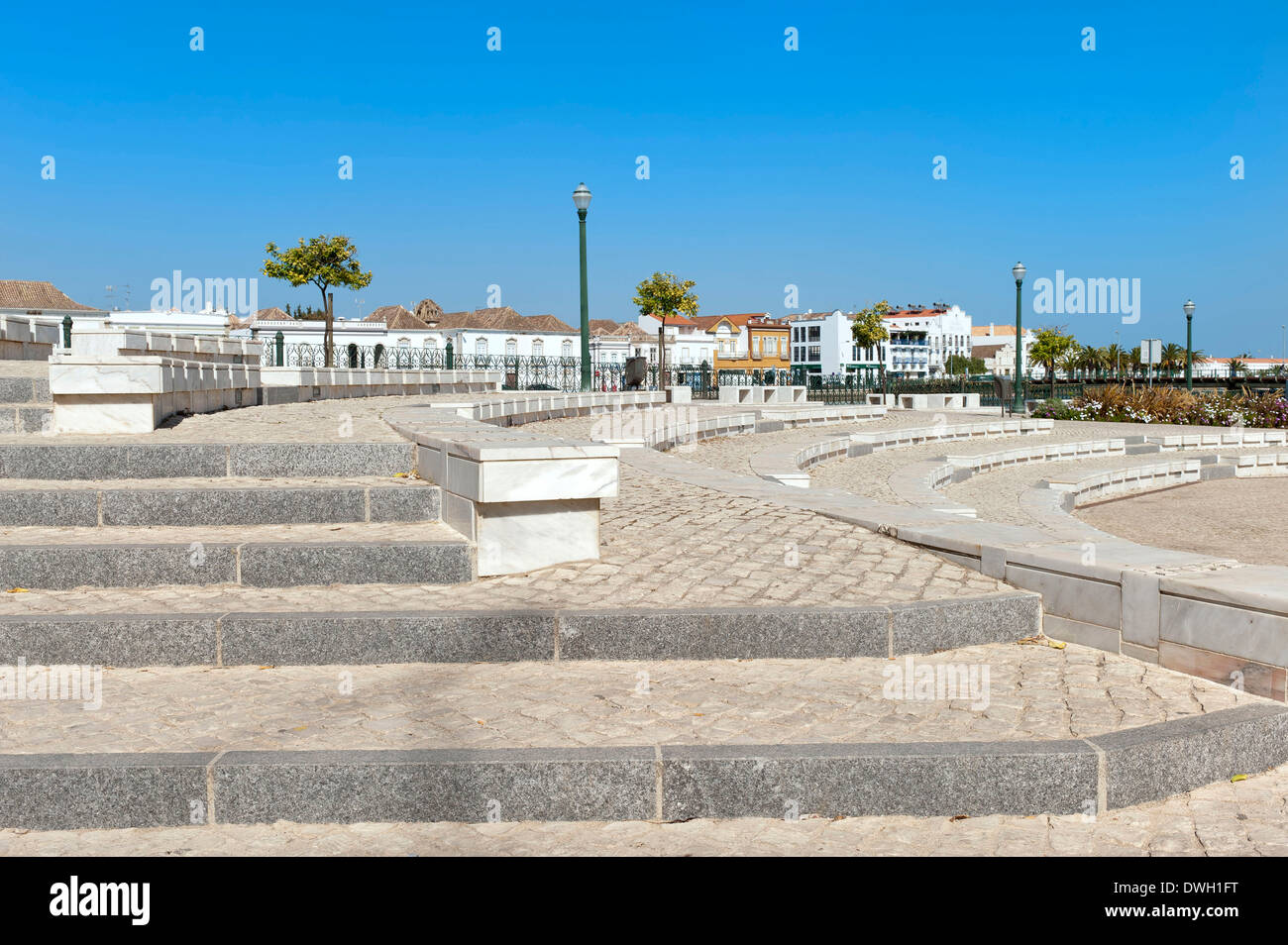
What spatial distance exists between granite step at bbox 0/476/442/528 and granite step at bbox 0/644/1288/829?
5.61 ft

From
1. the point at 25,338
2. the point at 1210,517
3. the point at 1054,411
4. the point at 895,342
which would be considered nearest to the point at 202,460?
the point at 1210,517

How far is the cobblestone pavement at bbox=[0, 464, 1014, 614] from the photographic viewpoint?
4715 mm

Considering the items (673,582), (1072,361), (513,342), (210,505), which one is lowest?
(673,582)

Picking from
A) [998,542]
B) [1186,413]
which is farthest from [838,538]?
[1186,413]

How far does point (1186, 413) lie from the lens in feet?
92.9

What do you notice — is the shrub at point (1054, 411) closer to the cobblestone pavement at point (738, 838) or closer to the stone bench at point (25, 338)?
the stone bench at point (25, 338)

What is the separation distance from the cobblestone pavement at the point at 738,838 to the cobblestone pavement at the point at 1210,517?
697 cm

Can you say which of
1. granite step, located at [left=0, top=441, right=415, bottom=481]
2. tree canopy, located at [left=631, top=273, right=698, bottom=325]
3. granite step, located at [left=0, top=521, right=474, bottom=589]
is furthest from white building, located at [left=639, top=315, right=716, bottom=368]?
granite step, located at [left=0, top=521, right=474, bottom=589]

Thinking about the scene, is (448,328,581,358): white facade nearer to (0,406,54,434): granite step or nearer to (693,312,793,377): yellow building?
(693,312,793,377): yellow building

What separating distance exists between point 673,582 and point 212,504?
9.57 feet

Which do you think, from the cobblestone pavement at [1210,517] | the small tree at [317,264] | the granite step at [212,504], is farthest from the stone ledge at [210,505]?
the small tree at [317,264]

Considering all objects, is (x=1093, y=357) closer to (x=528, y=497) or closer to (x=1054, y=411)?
(x=1054, y=411)

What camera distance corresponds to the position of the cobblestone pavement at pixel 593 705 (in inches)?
139

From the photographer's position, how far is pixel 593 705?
3867 millimetres
